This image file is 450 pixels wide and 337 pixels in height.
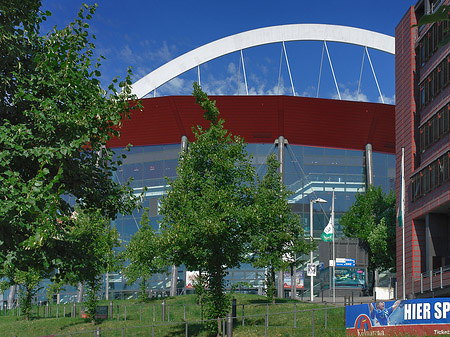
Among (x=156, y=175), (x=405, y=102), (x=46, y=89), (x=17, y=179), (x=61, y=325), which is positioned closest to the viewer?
(x=17, y=179)

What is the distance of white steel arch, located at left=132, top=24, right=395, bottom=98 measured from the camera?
222 ft

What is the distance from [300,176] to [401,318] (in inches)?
1909

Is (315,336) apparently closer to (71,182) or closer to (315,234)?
(71,182)

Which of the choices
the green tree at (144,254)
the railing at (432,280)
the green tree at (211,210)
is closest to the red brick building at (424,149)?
the railing at (432,280)

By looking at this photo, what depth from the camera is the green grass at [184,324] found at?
2602 centimetres

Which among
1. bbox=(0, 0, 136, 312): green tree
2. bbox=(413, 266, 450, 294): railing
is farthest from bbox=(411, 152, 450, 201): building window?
bbox=(0, 0, 136, 312): green tree

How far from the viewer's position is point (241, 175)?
2956cm

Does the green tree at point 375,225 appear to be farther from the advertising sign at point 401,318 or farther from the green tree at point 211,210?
the advertising sign at point 401,318

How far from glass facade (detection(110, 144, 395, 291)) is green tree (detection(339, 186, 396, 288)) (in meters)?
4.02

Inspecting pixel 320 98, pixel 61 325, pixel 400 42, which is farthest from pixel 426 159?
pixel 61 325

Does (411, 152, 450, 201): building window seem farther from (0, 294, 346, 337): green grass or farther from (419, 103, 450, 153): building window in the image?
(0, 294, 346, 337): green grass

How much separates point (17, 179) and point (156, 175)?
58528 millimetres

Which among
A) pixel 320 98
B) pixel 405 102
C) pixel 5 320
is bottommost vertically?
pixel 5 320

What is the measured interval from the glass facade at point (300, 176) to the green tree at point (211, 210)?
124 ft
